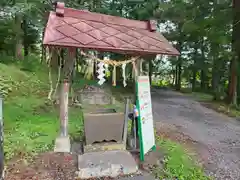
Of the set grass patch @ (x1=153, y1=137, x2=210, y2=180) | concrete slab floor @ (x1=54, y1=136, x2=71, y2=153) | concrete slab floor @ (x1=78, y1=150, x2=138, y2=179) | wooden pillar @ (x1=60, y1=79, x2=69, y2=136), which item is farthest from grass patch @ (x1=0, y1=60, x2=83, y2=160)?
grass patch @ (x1=153, y1=137, x2=210, y2=180)

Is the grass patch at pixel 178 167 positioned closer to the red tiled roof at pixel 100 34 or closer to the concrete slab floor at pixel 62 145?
→ the concrete slab floor at pixel 62 145

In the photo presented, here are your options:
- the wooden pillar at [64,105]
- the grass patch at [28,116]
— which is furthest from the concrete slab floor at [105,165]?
the grass patch at [28,116]

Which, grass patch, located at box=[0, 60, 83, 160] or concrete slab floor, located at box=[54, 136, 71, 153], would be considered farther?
grass patch, located at box=[0, 60, 83, 160]

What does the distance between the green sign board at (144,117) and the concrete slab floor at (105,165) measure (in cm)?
35

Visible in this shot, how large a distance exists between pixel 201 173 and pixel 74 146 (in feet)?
8.28

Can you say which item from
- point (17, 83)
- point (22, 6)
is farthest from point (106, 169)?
point (17, 83)

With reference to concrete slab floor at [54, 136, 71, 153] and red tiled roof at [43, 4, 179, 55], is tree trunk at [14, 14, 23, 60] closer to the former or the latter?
red tiled roof at [43, 4, 179, 55]

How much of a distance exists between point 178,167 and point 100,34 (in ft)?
9.15

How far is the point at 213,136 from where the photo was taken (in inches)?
246

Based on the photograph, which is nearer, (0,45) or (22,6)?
(22,6)

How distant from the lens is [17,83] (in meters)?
8.84

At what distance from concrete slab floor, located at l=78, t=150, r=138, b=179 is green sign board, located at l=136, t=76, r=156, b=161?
354mm

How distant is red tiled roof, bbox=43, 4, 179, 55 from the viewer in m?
3.40

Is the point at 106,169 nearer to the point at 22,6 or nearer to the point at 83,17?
the point at 83,17
